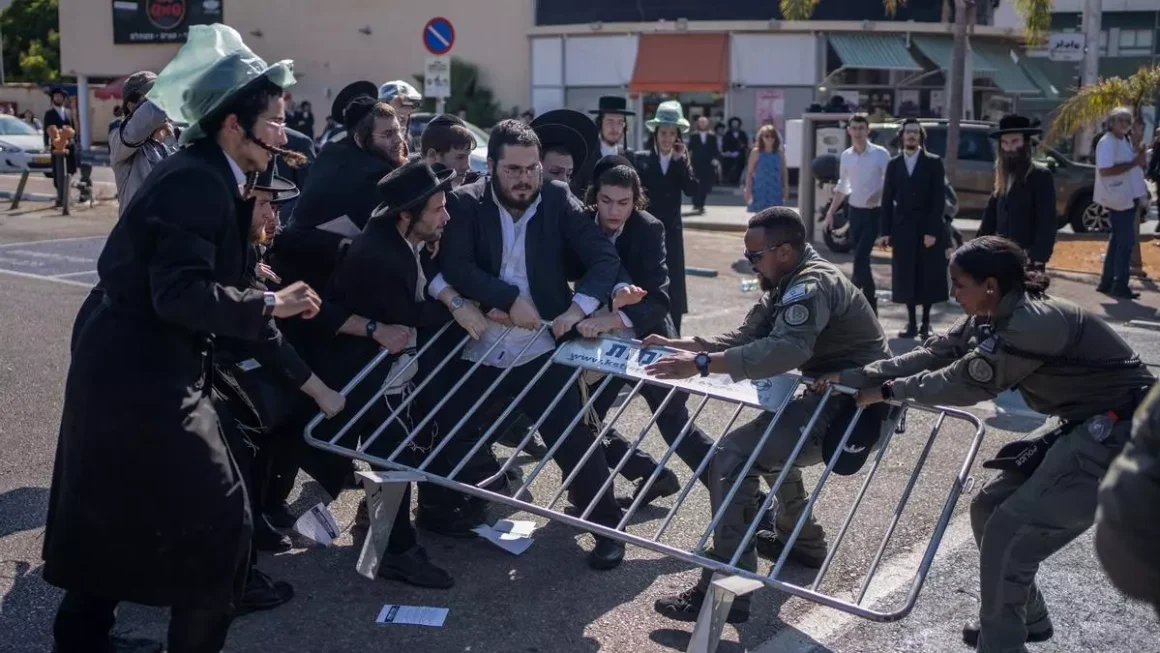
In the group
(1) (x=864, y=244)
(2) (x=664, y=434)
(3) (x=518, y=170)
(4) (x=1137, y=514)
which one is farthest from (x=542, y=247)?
(1) (x=864, y=244)

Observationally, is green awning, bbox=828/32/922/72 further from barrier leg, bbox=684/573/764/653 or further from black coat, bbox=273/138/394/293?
barrier leg, bbox=684/573/764/653

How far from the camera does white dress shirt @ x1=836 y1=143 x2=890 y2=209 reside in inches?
427

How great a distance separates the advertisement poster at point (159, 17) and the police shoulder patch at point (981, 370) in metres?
40.5

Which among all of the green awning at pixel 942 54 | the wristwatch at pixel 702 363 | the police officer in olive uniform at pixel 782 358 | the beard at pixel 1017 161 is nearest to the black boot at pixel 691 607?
the police officer in olive uniform at pixel 782 358

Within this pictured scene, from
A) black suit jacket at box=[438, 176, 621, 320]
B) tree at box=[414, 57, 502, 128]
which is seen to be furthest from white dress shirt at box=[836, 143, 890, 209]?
tree at box=[414, 57, 502, 128]

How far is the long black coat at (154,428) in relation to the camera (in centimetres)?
344

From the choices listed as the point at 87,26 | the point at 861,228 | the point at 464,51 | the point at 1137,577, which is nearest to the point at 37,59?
the point at 87,26

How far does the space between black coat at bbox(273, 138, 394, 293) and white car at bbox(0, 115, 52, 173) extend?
19.2 m

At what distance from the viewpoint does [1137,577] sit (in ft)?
7.71

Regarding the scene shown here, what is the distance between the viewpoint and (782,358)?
4348 millimetres

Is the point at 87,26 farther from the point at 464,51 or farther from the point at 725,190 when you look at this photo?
the point at 725,190

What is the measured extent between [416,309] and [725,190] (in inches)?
965

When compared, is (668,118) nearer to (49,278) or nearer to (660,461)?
(660,461)

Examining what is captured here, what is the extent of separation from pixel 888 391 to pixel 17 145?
84.2 ft
